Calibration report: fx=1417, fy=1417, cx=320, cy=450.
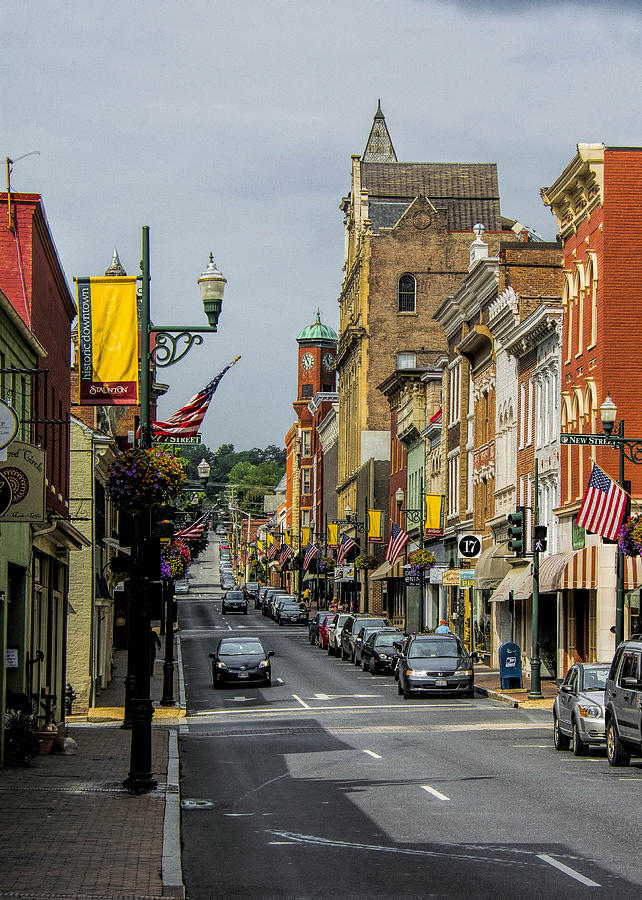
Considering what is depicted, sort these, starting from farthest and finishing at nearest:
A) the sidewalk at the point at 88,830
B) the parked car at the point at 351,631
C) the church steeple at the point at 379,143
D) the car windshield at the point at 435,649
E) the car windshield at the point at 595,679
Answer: the church steeple at the point at 379,143
the parked car at the point at 351,631
the car windshield at the point at 435,649
the car windshield at the point at 595,679
the sidewalk at the point at 88,830

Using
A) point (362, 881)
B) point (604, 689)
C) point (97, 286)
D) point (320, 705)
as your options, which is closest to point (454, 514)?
point (320, 705)

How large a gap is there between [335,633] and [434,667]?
22286 millimetres

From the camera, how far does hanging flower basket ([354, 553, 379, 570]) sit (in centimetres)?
8512

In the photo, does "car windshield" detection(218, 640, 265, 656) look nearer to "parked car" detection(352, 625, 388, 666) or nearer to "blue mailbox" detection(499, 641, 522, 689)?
"parked car" detection(352, 625, 388, 666)

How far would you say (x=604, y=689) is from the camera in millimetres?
23766

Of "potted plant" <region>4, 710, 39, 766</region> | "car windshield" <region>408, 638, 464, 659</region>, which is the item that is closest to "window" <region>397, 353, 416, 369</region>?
"car windshield" <region>408, 638, 464, 659</region>

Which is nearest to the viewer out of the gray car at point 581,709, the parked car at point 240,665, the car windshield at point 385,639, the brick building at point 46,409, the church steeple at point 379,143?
the gray car at point 581,709

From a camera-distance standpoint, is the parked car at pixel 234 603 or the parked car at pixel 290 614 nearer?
the parked car at pixel 290 614

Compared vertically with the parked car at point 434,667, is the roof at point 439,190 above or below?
above

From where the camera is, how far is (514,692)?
129 ft

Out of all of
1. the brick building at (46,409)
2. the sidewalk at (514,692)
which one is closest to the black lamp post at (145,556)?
the brick building at (46,409)

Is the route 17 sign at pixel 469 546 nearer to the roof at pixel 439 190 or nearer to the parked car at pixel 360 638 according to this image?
the parked car at pixel 360 638

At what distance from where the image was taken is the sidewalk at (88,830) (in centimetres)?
1157

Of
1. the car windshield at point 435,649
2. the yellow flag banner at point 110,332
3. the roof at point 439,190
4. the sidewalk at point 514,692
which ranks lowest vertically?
the sidewalk at point 514,692
